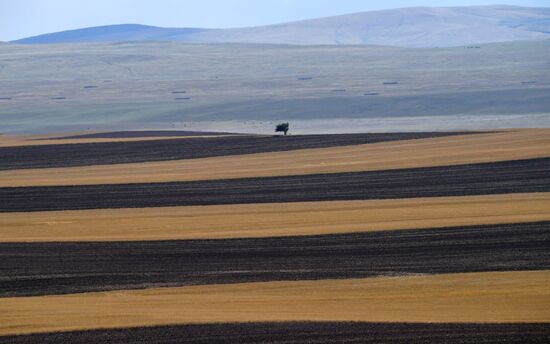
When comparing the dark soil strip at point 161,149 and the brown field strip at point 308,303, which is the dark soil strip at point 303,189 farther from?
the brown field strip at point 308,303

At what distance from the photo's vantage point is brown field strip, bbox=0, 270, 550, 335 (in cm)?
1866

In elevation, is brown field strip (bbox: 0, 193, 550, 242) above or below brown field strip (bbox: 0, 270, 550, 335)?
below

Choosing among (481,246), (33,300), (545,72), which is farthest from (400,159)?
(545,72)

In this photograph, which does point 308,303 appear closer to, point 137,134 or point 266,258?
point 266,258

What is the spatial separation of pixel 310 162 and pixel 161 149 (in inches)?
343

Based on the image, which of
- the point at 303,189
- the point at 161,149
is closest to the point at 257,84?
the point at 161,149

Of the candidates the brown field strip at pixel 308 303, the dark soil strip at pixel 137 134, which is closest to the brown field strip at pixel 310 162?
the dark soil strip at pixel 137 134

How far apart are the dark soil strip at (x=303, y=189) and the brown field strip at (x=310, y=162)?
1.39 metres

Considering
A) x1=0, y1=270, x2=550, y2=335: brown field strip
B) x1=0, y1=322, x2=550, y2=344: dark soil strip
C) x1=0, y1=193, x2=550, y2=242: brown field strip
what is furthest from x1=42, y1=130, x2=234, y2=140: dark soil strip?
x1=0, y1=322, x2=550, y2=344: dark soil strip

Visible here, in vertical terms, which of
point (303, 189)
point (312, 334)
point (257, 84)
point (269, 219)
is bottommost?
point (257, 84)

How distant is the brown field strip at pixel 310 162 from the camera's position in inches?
1531

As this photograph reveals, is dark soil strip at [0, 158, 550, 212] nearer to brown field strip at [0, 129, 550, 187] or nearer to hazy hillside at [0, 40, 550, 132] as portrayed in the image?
brown field strip at [0, 129, 550, 187]

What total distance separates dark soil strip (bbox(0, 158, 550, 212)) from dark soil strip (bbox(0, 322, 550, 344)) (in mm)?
14438

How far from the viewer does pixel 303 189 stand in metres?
34.7
